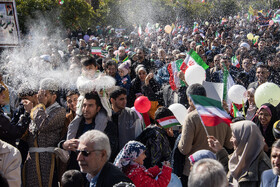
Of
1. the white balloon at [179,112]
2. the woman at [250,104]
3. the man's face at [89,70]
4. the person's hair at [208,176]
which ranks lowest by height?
the woman at [250,104]

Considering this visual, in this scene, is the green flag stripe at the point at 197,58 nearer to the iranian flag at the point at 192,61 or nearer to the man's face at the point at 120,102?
the iranian flag at the point at 192,61

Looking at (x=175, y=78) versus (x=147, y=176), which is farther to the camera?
(x=175, y=78)

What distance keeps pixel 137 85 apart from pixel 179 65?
909 mm

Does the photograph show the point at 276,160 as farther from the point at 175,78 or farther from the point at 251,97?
the point at 175,78

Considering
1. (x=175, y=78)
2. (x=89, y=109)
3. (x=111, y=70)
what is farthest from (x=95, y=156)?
(x=175, y=78)

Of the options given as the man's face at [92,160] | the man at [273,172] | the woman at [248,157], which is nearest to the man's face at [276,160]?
the man at [273,172]

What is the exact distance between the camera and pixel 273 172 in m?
3.17

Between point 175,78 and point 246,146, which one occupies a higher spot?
point 175,78

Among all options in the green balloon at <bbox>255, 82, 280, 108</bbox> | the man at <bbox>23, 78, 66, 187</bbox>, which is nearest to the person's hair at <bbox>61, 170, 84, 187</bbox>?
the man at <bbox>23, 78, 66, 187</bbox>

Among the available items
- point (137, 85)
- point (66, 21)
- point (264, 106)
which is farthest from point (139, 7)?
point (264, 106)

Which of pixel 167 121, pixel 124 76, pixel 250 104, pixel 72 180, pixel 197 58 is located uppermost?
pixel 197 58

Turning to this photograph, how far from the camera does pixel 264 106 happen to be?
477cm

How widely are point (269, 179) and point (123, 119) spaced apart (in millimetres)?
1865

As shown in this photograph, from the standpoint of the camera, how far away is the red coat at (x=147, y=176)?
133 inches
